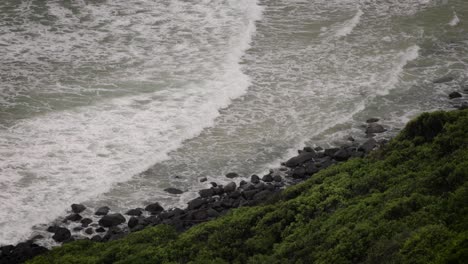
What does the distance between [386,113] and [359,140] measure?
2.82 meters

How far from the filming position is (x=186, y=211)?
17.2 m

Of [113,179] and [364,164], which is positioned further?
[113,179]

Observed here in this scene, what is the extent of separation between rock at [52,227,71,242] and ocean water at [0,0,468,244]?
71cm

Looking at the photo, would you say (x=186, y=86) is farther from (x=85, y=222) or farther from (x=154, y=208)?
(x=85, y=222)

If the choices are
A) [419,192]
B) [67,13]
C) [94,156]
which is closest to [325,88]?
[94,156]

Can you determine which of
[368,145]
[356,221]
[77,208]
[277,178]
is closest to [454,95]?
[368,145]

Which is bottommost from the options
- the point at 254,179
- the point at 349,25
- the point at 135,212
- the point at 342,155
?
the point at 135,212

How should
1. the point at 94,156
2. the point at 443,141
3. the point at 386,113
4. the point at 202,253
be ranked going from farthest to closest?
the point at 386,113, the point at 94,156, the point at 443,141, the point at 202,253

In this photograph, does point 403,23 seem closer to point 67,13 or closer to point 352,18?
point 352,18

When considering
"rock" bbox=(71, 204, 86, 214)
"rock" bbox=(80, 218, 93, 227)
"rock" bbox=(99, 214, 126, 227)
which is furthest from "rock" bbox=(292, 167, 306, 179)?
"rock" bbox=(71, 204, 86, 214)

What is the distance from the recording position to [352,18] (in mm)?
36688

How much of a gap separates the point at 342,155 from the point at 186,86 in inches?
359

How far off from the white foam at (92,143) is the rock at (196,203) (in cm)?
292

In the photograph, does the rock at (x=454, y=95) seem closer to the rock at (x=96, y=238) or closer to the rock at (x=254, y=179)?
the rock at (x=254, y=179)
